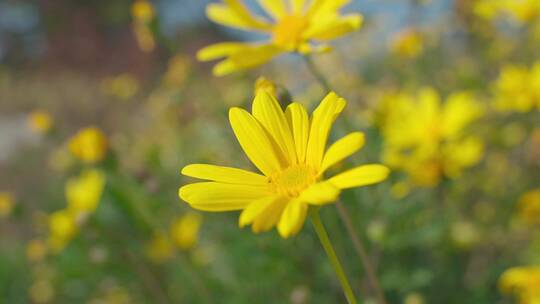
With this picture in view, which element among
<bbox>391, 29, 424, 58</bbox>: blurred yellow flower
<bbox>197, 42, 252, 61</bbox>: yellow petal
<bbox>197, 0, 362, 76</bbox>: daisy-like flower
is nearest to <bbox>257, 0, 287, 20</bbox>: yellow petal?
<bbox>197, 0, 362, 76</bbox>: daisy-like flower

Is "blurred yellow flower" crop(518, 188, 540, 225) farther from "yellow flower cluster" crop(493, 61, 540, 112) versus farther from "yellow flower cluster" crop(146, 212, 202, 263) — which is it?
"yellow flower cluster" crop(146, 212, 202, 263)

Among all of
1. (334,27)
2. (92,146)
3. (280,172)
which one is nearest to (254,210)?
(280,172)

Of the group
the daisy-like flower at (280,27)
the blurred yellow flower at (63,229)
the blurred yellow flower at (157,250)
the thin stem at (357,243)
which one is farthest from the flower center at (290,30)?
the blurred yellow flower at (157,250)

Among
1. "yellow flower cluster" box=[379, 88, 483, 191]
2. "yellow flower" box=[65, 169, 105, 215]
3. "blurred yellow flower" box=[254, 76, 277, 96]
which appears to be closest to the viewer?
"blurred yellow flower" box=[254, 76, 277, 96]

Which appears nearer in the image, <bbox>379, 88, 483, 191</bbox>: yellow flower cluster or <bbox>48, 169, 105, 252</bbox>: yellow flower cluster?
<bbox>379, 88, 483, 191</bbox>: yellow flower cluster

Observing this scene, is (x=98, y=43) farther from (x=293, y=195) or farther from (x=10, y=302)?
(x=293, y=195)

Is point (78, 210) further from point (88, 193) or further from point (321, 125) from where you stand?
point (321, 125)

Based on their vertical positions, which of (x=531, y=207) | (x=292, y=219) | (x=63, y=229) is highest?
(x=63, y=229)
